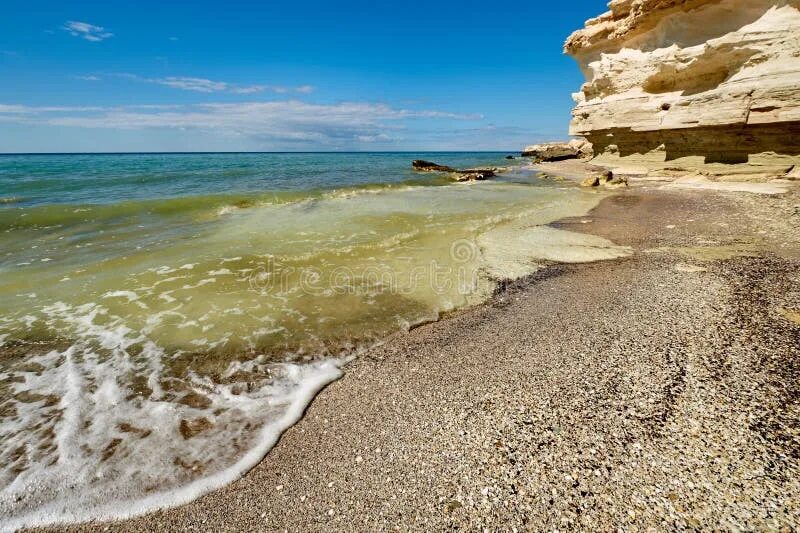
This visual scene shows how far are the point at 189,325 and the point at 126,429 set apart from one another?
7.69ft

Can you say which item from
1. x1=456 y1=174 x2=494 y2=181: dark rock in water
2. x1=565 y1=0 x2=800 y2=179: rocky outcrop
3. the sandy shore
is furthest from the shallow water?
x1=456 y1=174 x2=494 y2=181: dark rock in water

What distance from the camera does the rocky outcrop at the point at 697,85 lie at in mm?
14797

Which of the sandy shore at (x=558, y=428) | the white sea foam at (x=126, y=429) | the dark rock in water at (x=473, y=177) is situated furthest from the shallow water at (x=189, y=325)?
the dark rock in water at (x=473, y=177)

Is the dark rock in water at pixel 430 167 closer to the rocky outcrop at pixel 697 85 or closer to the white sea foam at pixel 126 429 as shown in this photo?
the rocky outcrop at pixel 697 85

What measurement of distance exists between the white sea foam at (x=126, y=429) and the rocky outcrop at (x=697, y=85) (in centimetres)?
2081

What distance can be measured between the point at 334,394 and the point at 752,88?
21193 mm

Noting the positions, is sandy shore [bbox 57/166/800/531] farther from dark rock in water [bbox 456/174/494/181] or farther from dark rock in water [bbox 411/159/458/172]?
dark rock in water [bbox 411/159/458/172]

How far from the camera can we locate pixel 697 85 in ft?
61.3

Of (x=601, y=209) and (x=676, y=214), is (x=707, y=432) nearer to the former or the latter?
(x=676, y=214)

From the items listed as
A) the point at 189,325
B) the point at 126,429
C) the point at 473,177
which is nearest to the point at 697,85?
the point at 473,177

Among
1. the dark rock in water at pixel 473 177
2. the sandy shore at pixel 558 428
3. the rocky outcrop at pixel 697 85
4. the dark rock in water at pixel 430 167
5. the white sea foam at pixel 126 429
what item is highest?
the rocky outcrop at pixel 697 85

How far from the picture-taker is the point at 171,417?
371 cm

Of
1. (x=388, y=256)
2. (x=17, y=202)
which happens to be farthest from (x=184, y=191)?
(x=388, y=256)

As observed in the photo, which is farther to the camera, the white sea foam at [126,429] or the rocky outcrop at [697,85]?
the rocky outcrop at [697,85]
